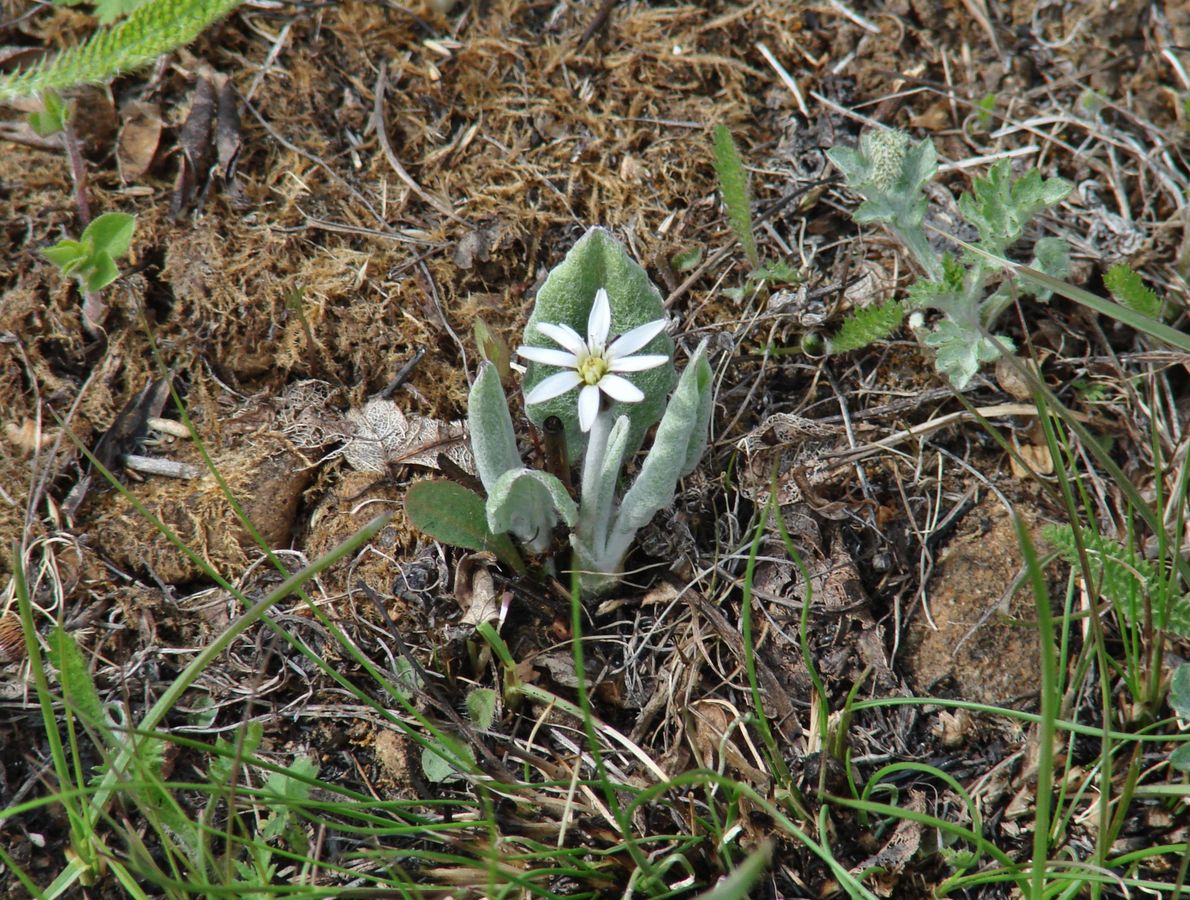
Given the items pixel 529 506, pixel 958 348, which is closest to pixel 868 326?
pixel 958 348

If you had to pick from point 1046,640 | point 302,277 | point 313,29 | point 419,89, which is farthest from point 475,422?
point 313,29

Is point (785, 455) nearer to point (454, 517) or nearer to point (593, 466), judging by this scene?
point (593, 466)

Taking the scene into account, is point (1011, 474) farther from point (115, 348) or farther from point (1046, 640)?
point (115, 348)

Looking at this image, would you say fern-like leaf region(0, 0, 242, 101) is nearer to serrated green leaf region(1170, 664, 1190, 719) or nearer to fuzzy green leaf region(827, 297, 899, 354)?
fuzzy green leaf region(827, 297, 899, 354)

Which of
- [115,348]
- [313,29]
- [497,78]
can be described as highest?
[313,29]

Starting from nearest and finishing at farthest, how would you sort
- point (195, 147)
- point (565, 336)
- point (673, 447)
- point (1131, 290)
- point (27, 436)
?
point (673, 447), point (565, 336), point (1131, 290), point (27, 436), point (195, 147)

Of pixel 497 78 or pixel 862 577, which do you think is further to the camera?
pixel 497 78
